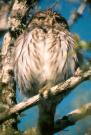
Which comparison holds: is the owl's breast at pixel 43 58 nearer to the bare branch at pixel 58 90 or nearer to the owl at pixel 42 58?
the owl at pixel 42 58

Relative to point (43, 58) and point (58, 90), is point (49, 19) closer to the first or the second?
point (43, 58)

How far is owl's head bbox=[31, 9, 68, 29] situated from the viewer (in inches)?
207

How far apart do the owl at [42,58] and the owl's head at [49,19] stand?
0.63ft

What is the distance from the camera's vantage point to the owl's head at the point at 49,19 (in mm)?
5258

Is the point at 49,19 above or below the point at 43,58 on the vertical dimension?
above

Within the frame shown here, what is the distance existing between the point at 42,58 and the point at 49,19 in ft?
2.76

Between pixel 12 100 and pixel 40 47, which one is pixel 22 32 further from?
pixel 12 100

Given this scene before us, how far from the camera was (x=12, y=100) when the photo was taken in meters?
4.42

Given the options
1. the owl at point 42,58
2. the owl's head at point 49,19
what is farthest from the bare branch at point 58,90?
the owl's head at point 49,19

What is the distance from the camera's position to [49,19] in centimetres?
526

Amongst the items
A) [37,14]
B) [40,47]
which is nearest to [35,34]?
[40,47]

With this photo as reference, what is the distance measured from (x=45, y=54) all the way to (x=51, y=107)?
2.31 ft

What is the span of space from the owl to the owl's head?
7.5 inches

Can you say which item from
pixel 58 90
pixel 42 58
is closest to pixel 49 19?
pixel 42 58
